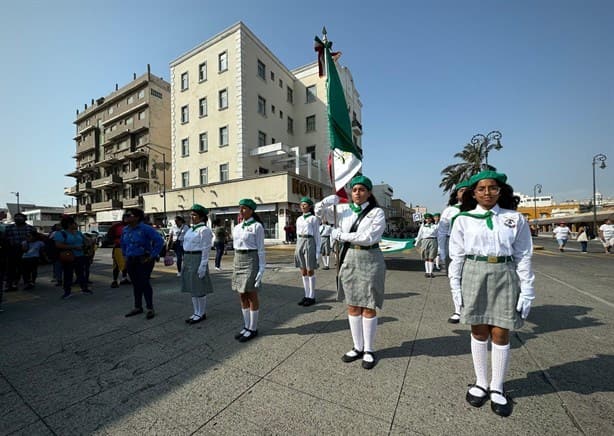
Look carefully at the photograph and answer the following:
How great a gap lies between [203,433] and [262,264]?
83.5 inches

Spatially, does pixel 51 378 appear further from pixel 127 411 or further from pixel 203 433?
pixel 203 433

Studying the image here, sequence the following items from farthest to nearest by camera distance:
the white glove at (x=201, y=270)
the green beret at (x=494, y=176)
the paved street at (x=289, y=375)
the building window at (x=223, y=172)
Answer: the building window at (x=223, y=172) < the white glove at (x=201, y=270) < the green beret at (x=494, y=176) < the paved street at (x=289, y=375)

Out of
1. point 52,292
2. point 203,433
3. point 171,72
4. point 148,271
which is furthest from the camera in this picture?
point 171,72

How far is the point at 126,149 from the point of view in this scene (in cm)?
3747

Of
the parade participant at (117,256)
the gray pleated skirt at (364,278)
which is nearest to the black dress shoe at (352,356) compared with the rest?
the gray pleated skirt at (364,278)

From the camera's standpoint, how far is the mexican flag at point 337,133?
4.07m

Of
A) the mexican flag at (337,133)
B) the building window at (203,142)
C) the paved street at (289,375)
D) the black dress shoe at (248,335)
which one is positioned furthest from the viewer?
the building window at (203,142)

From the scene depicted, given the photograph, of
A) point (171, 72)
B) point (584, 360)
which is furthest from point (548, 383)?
point (171, 72)

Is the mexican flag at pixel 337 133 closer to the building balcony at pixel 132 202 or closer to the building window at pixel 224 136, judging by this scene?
the building window at pixel 224 136

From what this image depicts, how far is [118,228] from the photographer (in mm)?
7840

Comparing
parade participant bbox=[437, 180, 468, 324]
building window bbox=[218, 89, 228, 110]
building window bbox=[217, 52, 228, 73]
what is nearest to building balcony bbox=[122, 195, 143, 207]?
building window bbox=[218, 89, 228, 110]

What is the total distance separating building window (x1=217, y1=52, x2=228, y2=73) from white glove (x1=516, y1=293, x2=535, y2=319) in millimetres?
29832

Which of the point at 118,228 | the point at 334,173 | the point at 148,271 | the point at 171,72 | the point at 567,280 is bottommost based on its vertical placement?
the point at 567,280

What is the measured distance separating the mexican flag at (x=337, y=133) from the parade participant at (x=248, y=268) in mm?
1451
